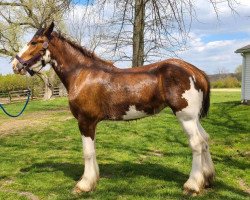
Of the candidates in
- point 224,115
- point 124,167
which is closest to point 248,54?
point 224,115

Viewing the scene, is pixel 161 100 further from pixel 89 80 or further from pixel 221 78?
pixel 221 78

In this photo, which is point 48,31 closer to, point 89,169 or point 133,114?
point 133,114

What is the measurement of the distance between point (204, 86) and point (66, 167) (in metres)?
3.80

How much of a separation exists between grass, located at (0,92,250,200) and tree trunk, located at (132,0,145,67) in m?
2.74

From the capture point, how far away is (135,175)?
7.27 m

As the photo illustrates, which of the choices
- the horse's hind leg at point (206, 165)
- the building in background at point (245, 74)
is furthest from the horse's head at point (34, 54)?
the building in background at point (245, 74)

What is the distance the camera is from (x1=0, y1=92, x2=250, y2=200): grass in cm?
633

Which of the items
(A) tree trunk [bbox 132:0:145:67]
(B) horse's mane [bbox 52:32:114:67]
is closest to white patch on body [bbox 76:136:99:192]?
(B) horse's mane [bbox 52:32:114:67]

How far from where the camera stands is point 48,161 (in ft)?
29.0

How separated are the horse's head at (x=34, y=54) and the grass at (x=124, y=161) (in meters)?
2.23

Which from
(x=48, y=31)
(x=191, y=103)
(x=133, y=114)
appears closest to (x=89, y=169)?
(x=133, y=114)

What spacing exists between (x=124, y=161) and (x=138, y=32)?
4890mm

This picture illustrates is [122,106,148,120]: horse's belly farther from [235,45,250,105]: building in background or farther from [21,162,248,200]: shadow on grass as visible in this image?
[235,45,250,105]: building in background

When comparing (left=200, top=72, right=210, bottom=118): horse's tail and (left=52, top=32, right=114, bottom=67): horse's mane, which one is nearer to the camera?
(left=200, top=72, right=210, bottom=118): horse's tail
